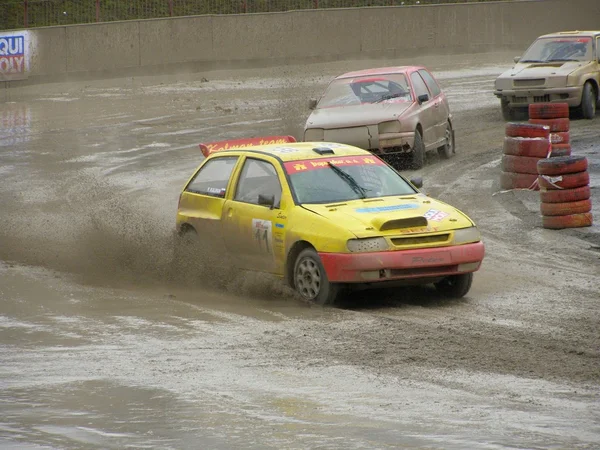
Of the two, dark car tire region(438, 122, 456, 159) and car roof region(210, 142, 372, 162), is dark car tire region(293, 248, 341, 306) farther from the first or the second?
dark car tire region(438, 122, 456, 159)

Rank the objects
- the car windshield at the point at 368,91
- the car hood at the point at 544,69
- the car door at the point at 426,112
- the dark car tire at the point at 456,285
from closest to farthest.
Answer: the dark car tire at the point at 456,285 → the car door at the point at 426,112 → the car windshield at the point at 368,91 → the car hood at the point at 544,69

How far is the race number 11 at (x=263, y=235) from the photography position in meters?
10.6

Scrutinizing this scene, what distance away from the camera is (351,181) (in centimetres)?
1095

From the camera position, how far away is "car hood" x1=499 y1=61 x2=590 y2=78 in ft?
73.8

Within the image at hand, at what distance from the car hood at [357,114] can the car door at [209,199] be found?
6227 mm

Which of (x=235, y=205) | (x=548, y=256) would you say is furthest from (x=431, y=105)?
(x=235, y=205)

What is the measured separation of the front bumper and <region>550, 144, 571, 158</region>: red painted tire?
570 cm

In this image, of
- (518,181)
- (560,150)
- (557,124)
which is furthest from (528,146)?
(557,124)

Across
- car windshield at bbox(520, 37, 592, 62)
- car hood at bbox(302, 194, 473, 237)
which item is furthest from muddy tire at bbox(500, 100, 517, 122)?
car hood at bbox(302, 194, 473, 237)

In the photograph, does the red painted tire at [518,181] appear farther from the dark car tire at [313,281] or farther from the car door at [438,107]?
the dark car tire at [313,281]

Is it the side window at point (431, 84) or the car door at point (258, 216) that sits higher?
the side window at point (431, 84)

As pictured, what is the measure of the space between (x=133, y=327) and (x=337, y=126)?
30.3 ft

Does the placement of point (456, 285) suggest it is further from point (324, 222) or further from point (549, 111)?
point (549, 111)

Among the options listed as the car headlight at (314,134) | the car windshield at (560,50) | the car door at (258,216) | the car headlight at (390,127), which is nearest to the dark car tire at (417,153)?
the car headlight at (390,127)
